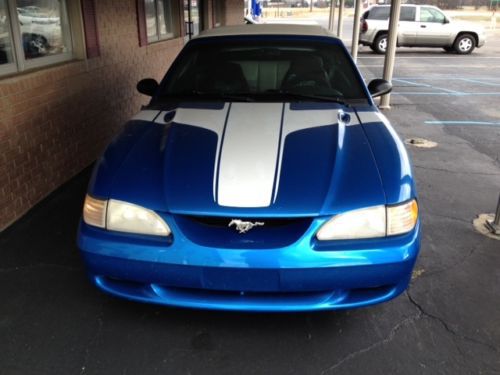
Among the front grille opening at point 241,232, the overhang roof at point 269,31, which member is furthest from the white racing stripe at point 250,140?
the overhang roof at point 269,31

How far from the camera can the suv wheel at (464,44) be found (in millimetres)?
18062

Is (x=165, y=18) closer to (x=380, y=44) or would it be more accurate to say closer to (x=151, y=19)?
(x=151, y=19)

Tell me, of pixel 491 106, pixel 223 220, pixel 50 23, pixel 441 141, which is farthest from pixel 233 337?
pixel 491 106

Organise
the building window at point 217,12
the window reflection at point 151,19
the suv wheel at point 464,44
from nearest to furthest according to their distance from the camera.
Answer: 1. the window reflection at point 151,19
2. the building window at point 217,12
3. the suv wheel at point 464,44

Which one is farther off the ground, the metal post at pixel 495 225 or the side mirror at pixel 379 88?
the side mirror at pixel 379 88

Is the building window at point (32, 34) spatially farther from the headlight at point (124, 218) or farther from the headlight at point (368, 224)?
the headlight at point (368, 224)

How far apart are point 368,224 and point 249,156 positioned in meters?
0.71

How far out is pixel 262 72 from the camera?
3820 mm

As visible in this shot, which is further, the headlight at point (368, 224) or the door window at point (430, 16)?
the door window at point (430, 16)

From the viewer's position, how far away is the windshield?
11.8 ft

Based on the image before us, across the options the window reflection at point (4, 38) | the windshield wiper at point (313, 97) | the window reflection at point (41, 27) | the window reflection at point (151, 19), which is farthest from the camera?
the window reflection at point (151, 19)

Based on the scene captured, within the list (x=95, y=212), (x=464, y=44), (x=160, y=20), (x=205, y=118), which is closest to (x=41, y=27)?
(x=205, y=118)

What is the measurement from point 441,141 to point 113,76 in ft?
14.2

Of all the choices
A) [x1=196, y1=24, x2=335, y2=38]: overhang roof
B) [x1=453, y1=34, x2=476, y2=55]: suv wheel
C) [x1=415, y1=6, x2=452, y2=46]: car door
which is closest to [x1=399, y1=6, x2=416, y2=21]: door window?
[x1=415, y1=6, x2=452, y2=46]: car door
